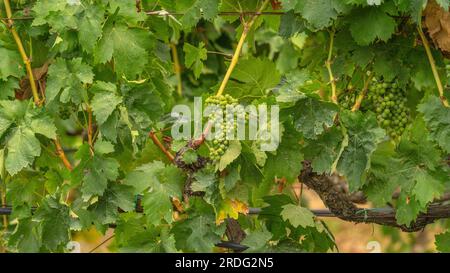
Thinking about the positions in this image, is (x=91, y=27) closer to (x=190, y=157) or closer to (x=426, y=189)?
(x=190, y=157)

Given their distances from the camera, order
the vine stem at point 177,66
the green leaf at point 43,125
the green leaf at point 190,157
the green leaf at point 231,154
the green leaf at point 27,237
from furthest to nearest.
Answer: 1. the vine stem at point 177,66
2. the green leaf at point 27,237
3. the green leaf at point 43,125
4. the green leaf at point 190,157
5. the green leaf at point 231,154

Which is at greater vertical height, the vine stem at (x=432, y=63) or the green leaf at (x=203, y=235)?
the vine stem at (x=432, y=63)

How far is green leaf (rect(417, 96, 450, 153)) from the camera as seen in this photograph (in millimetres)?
2641

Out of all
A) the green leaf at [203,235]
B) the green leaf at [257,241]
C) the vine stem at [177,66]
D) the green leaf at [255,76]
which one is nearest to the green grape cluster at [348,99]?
the green leaf at [255,76]

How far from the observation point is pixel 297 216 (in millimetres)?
2850

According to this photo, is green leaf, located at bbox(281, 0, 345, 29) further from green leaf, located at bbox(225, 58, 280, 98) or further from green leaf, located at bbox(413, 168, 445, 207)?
green leaf, located at bbox(413, 168, 445, 207)

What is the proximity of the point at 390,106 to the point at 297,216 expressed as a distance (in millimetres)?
436

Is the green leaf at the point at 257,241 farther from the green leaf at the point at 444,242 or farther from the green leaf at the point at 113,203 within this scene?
the green leaf at the point at 444,242

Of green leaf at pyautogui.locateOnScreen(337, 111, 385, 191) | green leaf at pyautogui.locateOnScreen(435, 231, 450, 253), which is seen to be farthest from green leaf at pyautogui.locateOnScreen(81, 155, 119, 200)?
green leaf at pyautogui.locateOnScreen(435, 231, 450, 253)

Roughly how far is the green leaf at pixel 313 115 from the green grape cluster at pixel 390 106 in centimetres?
28

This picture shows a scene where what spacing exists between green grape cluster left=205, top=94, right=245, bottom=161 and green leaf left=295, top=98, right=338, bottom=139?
6.5 inches

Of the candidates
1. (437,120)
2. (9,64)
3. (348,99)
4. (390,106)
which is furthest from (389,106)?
(9,64)

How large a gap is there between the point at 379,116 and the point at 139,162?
85 cm

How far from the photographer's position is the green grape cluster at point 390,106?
292 cm
